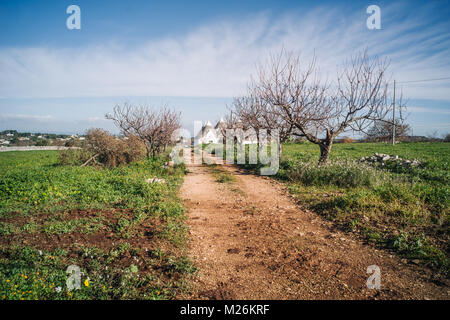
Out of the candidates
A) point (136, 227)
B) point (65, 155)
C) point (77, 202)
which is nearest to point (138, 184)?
point (77, 202)

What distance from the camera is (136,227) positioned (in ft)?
16.4

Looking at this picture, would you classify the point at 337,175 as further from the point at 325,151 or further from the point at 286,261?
the point at 286,261

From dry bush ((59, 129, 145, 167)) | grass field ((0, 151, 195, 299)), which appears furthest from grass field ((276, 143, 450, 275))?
dry bush ((59, 129, 145, 167))

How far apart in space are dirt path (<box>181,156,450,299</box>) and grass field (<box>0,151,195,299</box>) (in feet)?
1.51

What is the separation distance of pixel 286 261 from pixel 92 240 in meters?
3.52

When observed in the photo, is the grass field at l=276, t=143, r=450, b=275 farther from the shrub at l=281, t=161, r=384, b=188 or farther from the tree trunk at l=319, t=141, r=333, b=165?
the tree trunk at l=319, t=141, r=333, b=165

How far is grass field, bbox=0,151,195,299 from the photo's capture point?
294 cm

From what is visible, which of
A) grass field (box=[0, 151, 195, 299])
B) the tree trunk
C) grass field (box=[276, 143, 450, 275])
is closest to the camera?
grass field (box=[0, 151, 195, 299])

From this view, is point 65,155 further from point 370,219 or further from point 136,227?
point 370,219

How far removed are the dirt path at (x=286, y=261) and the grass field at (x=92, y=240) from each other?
1.51 feet

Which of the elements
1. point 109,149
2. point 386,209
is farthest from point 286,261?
point 109,149

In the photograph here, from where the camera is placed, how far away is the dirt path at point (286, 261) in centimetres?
305

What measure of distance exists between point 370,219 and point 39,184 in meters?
9.51

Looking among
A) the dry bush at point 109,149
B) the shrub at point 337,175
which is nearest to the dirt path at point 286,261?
the shrub at point 337,175
